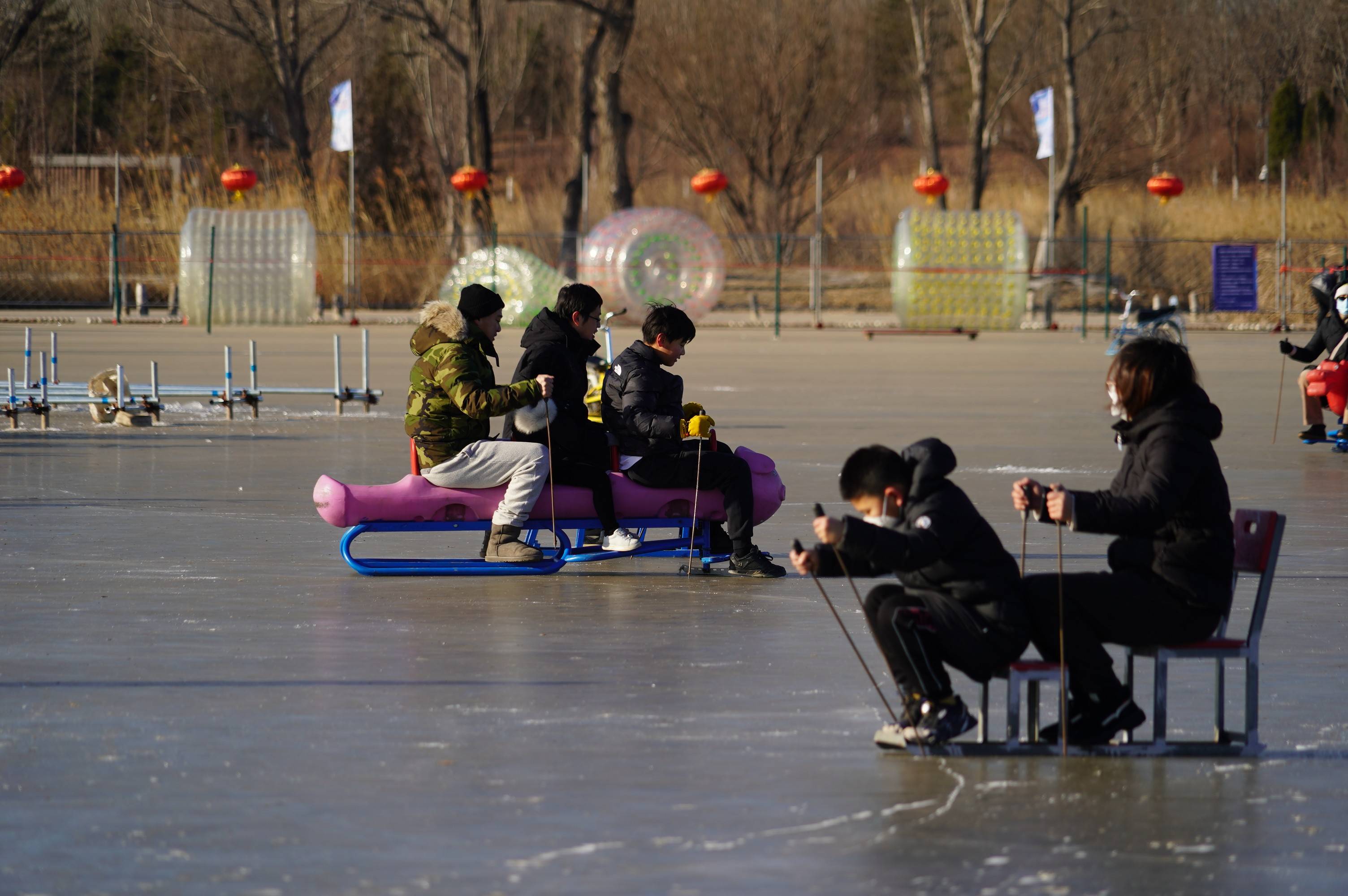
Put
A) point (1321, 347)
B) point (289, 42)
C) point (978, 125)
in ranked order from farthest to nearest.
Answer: point (289, 42)
point (978, 125)
point (1321, 347)

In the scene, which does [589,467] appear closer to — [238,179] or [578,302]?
[578,302]

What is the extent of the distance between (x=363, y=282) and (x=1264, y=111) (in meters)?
39.9

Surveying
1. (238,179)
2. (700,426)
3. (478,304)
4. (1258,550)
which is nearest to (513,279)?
(238,179)

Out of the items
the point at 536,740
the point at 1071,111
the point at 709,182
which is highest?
the point at 1071,111

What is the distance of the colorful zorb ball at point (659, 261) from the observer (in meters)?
36.0

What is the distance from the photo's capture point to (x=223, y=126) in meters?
66.1

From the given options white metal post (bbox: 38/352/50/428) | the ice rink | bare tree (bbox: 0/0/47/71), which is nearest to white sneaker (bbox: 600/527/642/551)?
the ice rink

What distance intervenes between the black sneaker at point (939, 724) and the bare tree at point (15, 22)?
151 ft

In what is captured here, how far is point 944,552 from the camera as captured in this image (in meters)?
5.62

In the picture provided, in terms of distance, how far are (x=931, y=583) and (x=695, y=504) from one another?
350 cm

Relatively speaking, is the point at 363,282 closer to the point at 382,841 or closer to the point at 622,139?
the point at 622,139

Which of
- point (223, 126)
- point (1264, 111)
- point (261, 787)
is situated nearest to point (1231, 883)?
point (261, 787)

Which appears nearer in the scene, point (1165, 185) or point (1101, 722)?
point (1101, 722)

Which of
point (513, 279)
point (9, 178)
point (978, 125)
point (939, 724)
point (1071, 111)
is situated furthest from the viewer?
point (1071, 111)
